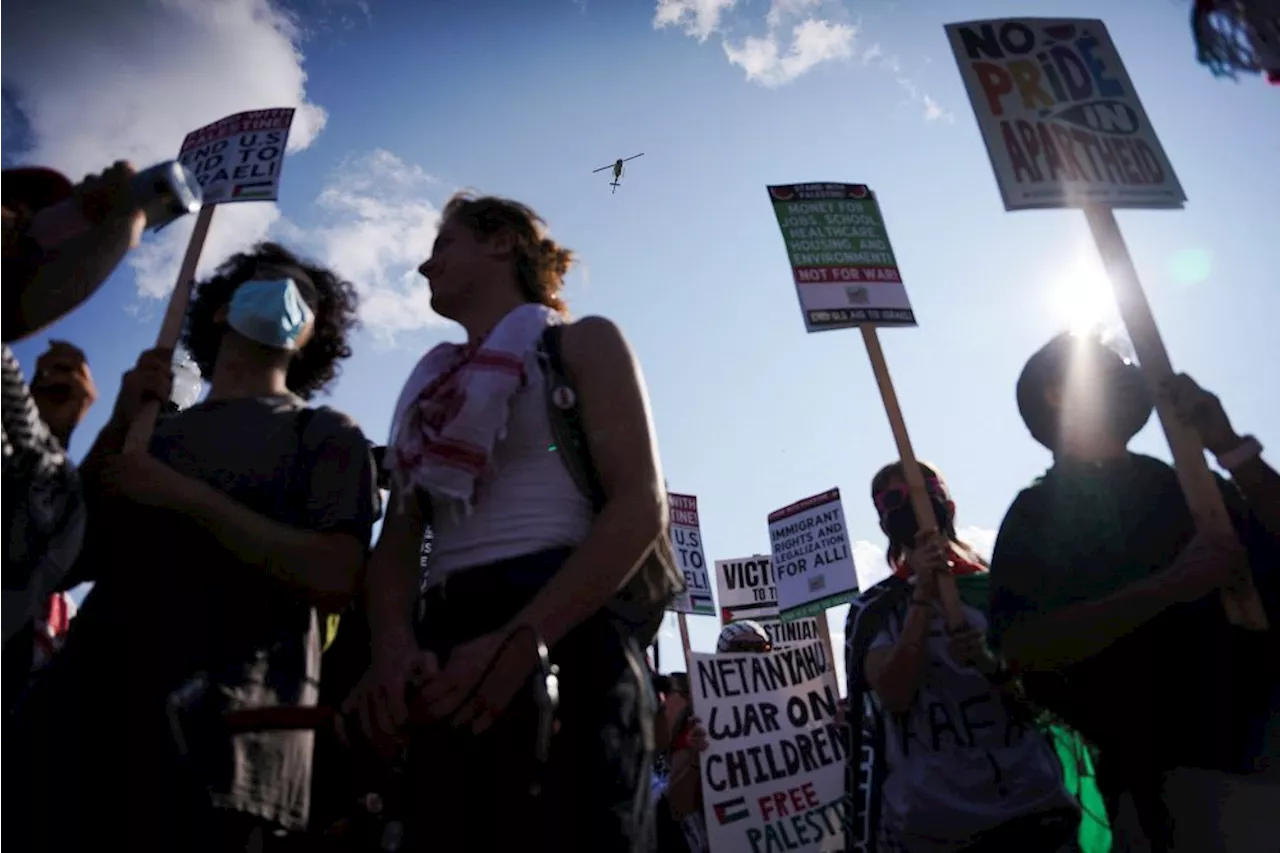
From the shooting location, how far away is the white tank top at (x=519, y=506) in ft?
5.72

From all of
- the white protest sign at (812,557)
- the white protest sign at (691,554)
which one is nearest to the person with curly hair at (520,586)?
the white protest sign at (812,557)

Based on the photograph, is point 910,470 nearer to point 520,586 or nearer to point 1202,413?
point 1202,413

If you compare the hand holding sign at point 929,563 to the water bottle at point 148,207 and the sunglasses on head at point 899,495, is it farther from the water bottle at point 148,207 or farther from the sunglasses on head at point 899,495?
the water bottle at point 148,207

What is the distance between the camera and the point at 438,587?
177 centimetres

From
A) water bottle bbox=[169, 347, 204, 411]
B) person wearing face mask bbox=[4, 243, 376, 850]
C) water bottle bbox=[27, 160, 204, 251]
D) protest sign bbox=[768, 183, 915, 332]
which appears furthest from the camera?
protest sign bbox=[768, 183, 915, 332]

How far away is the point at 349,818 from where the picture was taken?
162 cm

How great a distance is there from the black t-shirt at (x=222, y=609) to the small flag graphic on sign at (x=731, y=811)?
4.23m

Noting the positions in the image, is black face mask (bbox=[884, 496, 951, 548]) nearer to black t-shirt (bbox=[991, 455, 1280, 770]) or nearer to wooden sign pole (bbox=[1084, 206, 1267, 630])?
black t-shirt (bbox=[991, 455, 1280, 770])

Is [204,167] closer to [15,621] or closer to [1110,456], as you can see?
[15,621]

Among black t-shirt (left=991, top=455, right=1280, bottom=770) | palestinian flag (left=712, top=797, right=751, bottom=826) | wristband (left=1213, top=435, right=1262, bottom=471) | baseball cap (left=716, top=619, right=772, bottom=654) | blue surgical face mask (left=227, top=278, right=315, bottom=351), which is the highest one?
blue surgical face mask (left=227, top=278, right=315, bottom=351)

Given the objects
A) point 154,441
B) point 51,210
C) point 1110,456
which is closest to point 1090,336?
point 1110,456

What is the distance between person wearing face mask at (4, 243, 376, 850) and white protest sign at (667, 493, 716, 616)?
6.94 metres

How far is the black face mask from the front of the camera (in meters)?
4.11

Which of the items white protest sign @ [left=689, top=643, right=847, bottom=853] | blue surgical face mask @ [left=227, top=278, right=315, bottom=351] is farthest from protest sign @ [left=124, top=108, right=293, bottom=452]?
white protest sign @ [left=689, top=643, right=847, bottom=853]
